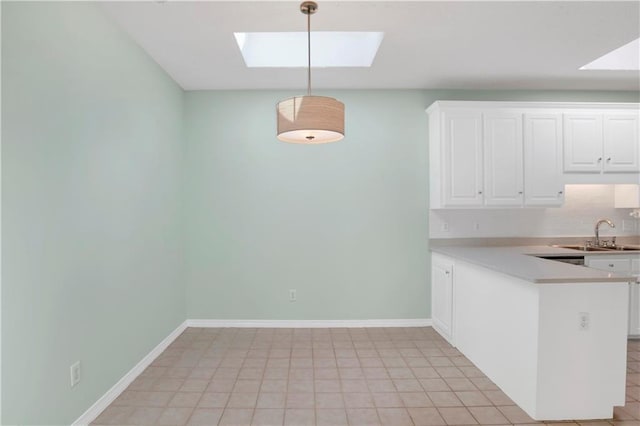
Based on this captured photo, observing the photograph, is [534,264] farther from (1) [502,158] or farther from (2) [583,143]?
(2) [583,143]

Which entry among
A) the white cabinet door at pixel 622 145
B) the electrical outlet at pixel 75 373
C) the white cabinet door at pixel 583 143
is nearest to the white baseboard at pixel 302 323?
the electrical outlet at pixel 75 373

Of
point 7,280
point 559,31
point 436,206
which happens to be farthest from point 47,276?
point 559,31

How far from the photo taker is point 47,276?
1771mm

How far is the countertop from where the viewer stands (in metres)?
2.05

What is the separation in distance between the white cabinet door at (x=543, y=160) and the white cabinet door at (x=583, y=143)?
0.32ft

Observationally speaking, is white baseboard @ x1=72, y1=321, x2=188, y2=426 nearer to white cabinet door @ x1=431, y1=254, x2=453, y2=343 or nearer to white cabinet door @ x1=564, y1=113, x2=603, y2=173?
white cabinet door @ x1=431, y1=254, x2=453, y2=343

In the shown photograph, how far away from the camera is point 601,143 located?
139 inches

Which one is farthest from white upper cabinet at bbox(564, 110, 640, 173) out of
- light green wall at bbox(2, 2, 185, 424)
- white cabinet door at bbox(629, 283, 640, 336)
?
light green wall at bbox(2, 2, 185, 424)

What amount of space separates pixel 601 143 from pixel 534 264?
2007mm

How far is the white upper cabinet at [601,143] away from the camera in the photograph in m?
3.50

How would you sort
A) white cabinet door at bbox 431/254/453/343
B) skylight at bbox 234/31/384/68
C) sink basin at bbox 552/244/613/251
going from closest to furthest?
1. skylight at bbox 234/31/384/68
2. white cabinet door at bbox 431/254/453/343
3. sink basin at bbox 552/244/613/251

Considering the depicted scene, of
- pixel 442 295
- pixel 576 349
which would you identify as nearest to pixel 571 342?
pixel 576 349

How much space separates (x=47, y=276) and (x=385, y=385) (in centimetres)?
230

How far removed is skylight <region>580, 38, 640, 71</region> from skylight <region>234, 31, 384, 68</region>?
2.19 m
